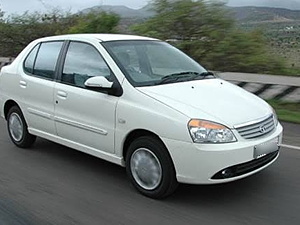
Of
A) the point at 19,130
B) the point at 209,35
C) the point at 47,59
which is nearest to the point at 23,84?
the point at 47,59

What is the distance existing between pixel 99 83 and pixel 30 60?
205 centimetres

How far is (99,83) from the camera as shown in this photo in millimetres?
5379

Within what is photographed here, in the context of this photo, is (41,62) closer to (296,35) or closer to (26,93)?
(26,93)

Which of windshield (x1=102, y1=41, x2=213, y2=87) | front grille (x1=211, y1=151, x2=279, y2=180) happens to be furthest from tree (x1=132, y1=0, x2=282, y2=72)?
front grille (x1=211, y1=151, x2=279, y2=180)

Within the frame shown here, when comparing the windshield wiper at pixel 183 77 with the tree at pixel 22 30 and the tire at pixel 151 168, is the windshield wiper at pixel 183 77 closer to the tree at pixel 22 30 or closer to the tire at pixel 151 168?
the tire at pixel 151 168

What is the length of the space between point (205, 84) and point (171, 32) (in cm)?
823

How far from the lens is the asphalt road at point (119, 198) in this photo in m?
4.59

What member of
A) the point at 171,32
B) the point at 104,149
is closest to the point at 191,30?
the point at 171,32

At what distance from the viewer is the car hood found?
192 inches

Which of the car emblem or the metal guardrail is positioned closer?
the car emblem

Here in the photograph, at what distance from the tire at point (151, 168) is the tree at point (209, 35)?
25.2 ft

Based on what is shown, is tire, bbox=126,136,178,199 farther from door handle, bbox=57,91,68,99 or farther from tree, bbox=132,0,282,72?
tree, bbox=132,0,282,72

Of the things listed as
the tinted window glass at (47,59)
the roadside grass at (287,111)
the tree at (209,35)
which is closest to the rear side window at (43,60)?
the tinted window glass at (47,59)

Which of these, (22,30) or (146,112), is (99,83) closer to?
(146,112)
